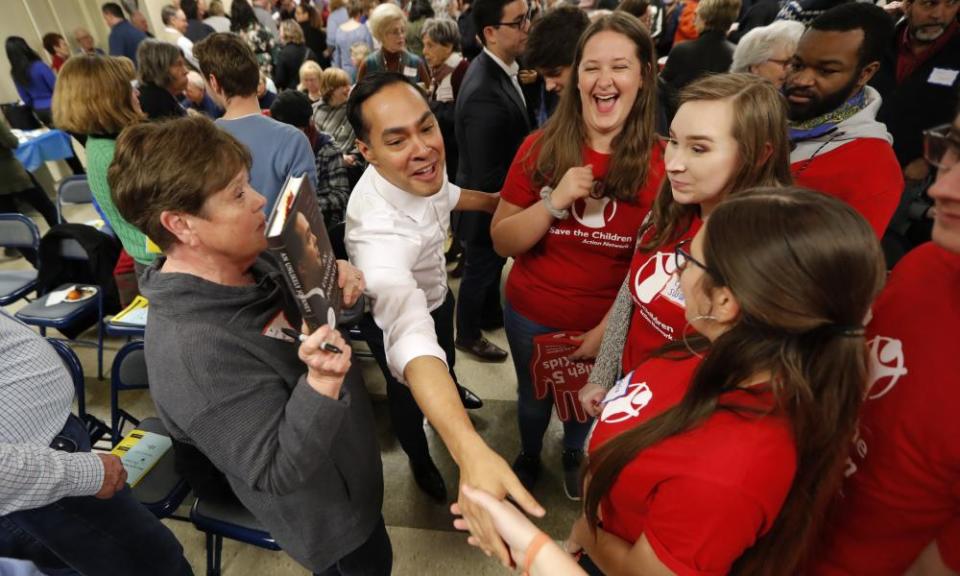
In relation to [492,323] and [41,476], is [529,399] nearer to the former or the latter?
[492,323]

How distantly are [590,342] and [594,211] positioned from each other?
46 cm

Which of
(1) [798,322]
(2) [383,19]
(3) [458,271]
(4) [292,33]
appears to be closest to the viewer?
(1) [798,322]

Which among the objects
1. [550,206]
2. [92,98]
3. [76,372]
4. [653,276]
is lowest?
[76,372]

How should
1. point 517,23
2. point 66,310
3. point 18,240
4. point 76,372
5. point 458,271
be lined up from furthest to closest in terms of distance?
point 458,271 → point 18,240 → point 66,310 → point 517,23 → point 76,372

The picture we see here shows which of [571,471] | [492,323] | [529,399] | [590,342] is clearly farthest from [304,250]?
[492,323]

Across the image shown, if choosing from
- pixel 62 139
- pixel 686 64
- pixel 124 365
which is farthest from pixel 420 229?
pixel 62 139

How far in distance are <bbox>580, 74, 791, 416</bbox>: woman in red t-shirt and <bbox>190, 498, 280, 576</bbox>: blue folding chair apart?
1303mm

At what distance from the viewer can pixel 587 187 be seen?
4.81 feet

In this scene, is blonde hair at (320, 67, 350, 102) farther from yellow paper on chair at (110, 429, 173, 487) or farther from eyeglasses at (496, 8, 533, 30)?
yellow paper on chair at (110, 429, 173, 487)

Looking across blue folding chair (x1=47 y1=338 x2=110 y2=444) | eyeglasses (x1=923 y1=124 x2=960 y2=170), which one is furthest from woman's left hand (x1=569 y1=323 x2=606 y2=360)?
blue folding chair (x1=47 y1=338 x2=110 y2=444)

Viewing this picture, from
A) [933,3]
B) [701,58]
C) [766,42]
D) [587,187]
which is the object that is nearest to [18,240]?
[587,187]

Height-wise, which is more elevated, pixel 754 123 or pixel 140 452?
pixel 754 123

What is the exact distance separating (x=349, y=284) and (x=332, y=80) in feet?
9.74

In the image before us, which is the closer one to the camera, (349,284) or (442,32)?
(349,284)
